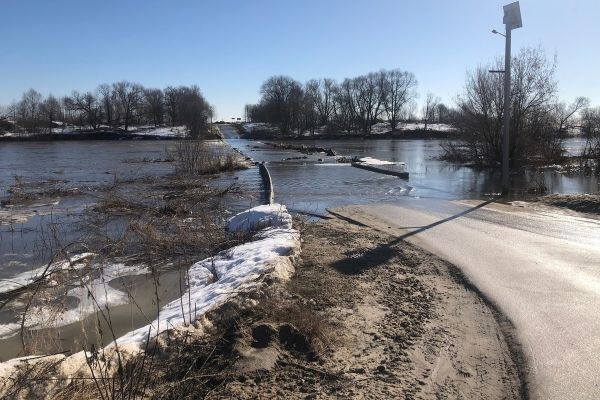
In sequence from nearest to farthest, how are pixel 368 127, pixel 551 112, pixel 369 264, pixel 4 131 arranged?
1. pixel 369 264
2. pixel 551 112
3. pixel 4 131
4. pixel 368 127

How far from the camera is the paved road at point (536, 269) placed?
4.79 meters

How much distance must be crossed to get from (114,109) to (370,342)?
483 ft

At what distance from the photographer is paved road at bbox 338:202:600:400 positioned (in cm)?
479

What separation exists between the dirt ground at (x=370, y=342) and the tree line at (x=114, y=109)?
402ft

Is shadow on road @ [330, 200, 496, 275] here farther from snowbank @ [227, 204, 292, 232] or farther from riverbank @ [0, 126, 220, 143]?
riverbank @ [0, 126, 220, 143]

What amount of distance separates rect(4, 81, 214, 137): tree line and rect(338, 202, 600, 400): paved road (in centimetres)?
11649

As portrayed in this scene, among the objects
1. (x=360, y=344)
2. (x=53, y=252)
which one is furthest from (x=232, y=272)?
(x=53, y=252)

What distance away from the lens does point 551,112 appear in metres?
35.4

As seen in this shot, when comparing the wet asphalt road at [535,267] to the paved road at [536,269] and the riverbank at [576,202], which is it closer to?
the paved road at [536,269]

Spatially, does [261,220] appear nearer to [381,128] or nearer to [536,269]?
[536,269]

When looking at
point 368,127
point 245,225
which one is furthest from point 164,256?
point 368,127

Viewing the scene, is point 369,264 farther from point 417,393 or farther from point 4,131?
point 4,131

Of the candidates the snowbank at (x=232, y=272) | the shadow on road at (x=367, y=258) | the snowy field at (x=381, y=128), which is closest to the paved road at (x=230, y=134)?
the snowy field at (x=381, y=128)

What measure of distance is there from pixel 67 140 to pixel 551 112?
10509cm
